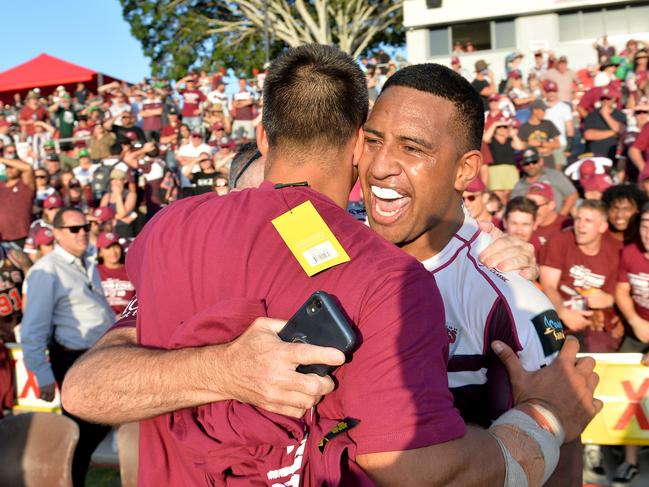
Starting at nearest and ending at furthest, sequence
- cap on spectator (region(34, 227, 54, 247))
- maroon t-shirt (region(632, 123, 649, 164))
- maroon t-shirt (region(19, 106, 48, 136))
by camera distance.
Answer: cap on spectator (region(34, 227, 54, 247)), maroon t-shirt (region(632, 123, 649, 164)), maroon t-shirt (region(19, 106, 48, 136))

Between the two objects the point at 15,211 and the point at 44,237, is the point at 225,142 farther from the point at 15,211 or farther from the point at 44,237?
the point at 44,237

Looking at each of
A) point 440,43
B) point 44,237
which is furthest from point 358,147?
point 440,43

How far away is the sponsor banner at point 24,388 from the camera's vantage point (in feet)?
21.5

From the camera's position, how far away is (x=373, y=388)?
1504 millimetres

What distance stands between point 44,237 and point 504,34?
63.7 ft

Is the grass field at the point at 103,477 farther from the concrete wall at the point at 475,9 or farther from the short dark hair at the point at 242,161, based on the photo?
the concrete wall at the point at 475,9

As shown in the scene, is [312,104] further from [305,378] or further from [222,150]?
[222,150]

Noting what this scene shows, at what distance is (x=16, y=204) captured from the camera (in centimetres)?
1096

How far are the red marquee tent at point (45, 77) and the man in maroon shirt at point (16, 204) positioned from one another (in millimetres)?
14293

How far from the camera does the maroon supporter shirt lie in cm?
591

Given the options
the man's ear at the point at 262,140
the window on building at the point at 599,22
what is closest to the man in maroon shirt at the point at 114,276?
the man's ear at the point at 262,140

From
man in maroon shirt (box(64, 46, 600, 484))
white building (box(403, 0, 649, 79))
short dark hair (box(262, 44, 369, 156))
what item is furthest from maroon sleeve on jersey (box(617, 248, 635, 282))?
white building (box(403, 0, 649, 79))

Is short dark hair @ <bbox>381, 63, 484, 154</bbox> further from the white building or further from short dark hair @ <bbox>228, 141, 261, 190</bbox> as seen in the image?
the white building

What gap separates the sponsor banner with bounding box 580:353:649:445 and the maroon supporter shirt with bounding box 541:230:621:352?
76 centimetres
